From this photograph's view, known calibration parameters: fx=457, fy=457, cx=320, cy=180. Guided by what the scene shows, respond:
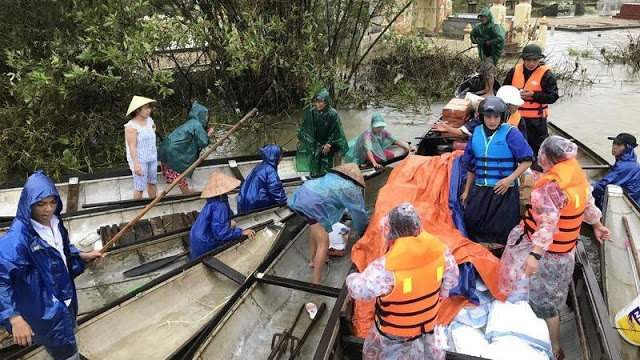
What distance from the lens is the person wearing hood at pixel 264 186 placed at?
5.17 metres

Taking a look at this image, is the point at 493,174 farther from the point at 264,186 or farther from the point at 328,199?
the point at 264,186

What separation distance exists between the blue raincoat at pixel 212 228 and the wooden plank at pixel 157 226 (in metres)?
1.03

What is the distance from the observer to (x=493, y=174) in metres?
3.84

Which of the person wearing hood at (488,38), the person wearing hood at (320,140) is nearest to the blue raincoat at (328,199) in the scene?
the person wearing hood at (320,140)

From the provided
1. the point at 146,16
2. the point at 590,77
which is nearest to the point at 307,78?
the point at 146,16

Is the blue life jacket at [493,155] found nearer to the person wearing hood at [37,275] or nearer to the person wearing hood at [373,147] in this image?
the person wearing hood at [373,147]

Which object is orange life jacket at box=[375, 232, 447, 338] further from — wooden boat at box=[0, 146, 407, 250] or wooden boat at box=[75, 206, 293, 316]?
wooden boat at box=[0, 146, 407, 250]

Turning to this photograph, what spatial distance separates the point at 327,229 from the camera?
4172 millimetres

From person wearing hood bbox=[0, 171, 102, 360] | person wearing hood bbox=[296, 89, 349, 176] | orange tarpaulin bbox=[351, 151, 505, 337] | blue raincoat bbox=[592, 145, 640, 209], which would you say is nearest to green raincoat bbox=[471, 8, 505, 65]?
blue raincoat bbox=[592, 145, 640, 209]

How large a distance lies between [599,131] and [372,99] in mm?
5876

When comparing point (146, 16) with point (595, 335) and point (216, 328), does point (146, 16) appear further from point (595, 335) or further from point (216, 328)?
point (595, 335)

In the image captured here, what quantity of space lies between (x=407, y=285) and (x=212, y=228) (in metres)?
2.49

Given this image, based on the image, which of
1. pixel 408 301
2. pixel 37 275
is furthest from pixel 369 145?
pixel 37 275

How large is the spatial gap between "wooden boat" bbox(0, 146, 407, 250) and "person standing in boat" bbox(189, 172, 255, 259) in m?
1.53
